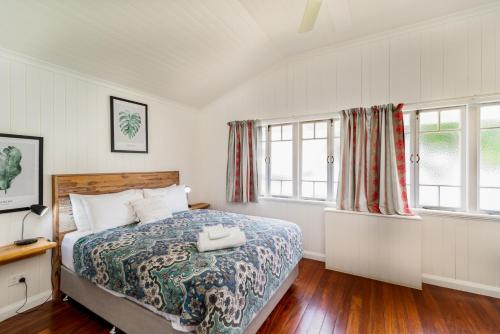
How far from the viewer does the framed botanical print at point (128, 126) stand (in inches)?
112

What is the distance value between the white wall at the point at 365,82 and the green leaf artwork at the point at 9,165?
8.31 ft

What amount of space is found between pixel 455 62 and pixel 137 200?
13.0 ft

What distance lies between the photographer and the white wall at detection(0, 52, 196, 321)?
203 cm

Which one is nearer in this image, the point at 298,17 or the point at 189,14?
the point at 189,14

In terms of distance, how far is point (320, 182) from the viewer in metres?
3.25

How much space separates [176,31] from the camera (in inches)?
91.6

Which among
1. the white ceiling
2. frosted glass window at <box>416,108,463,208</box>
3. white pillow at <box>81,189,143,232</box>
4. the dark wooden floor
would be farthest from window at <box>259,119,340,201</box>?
white pillow at <box>81,189,143,232</box>

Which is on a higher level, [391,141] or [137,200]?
[391,141]

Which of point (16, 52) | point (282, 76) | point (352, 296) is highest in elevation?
point (282, 76)

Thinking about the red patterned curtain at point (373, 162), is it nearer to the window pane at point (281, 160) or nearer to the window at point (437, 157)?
the window at point (437, 157)

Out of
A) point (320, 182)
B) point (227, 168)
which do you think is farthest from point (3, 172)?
point (320, 182)

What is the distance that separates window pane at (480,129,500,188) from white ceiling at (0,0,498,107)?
139 cm

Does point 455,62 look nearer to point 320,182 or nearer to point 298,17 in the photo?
point 298,17

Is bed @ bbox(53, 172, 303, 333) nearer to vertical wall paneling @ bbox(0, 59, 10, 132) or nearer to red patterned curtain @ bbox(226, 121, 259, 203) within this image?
vertical wall paneling @ bbox(0, 59, 10, 132)
